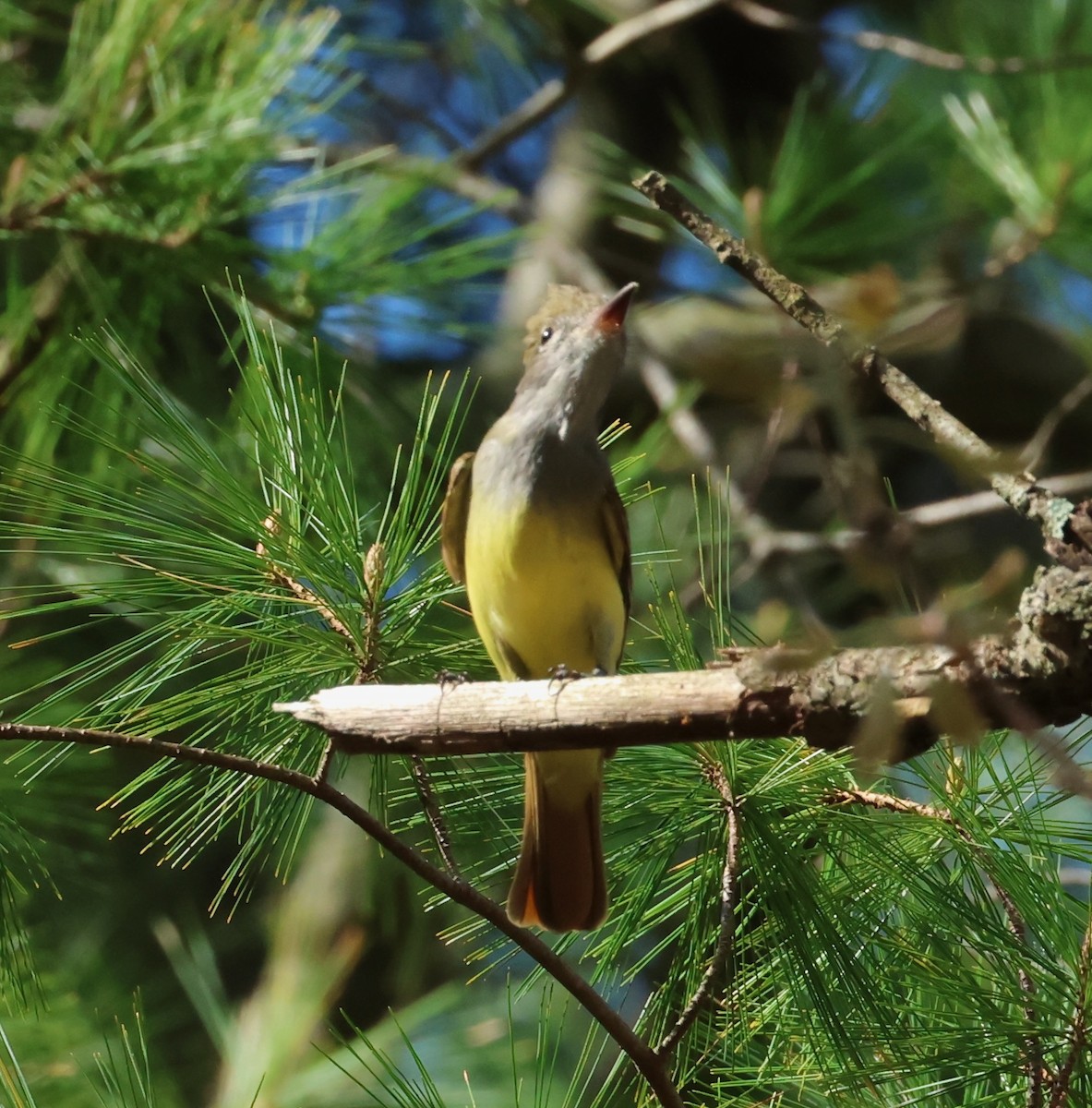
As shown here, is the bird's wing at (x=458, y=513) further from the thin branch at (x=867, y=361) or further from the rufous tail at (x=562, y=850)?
the thin branch at (x=867, y=361)

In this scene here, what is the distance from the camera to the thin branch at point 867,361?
1.21 m

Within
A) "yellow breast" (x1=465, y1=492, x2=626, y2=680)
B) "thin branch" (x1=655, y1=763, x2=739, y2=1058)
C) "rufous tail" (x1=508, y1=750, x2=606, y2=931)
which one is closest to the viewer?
"thin branch" (x1=655, y1=763, x2=739, y2=1058)

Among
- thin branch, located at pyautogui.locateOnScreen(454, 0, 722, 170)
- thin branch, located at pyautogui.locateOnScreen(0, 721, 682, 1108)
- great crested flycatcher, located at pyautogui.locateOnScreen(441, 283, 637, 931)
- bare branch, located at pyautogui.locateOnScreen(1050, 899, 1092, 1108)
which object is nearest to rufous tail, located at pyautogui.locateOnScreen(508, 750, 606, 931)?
great crested flycatcher, located at pyautogui.locateOnScreen(441, 283, 637, 931)

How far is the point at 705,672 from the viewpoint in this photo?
1415 millimetres

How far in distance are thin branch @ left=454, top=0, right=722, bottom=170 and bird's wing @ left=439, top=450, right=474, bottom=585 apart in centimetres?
166

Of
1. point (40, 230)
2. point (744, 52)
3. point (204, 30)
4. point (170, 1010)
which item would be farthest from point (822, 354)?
point (744, 52)

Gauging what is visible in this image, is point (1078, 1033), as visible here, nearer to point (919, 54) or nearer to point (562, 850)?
point (562, 850)

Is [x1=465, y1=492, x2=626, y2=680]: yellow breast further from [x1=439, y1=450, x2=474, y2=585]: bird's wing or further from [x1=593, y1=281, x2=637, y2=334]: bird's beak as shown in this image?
[x1=593, y1=281, x2=637, y2=334]: bird's beak

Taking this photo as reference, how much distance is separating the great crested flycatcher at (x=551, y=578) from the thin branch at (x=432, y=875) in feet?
1.98

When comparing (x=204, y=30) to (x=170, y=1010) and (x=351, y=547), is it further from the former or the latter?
(x=170, y=1010)

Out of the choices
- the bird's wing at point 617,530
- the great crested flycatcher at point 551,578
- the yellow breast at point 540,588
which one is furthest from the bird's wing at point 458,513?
the bird's wing at point 617,530

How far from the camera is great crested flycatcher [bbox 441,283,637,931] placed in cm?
229

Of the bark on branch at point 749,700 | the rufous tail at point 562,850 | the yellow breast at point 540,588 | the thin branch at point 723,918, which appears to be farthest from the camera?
the yellow breast at point 540,588

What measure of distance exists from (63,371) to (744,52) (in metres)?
3.98
